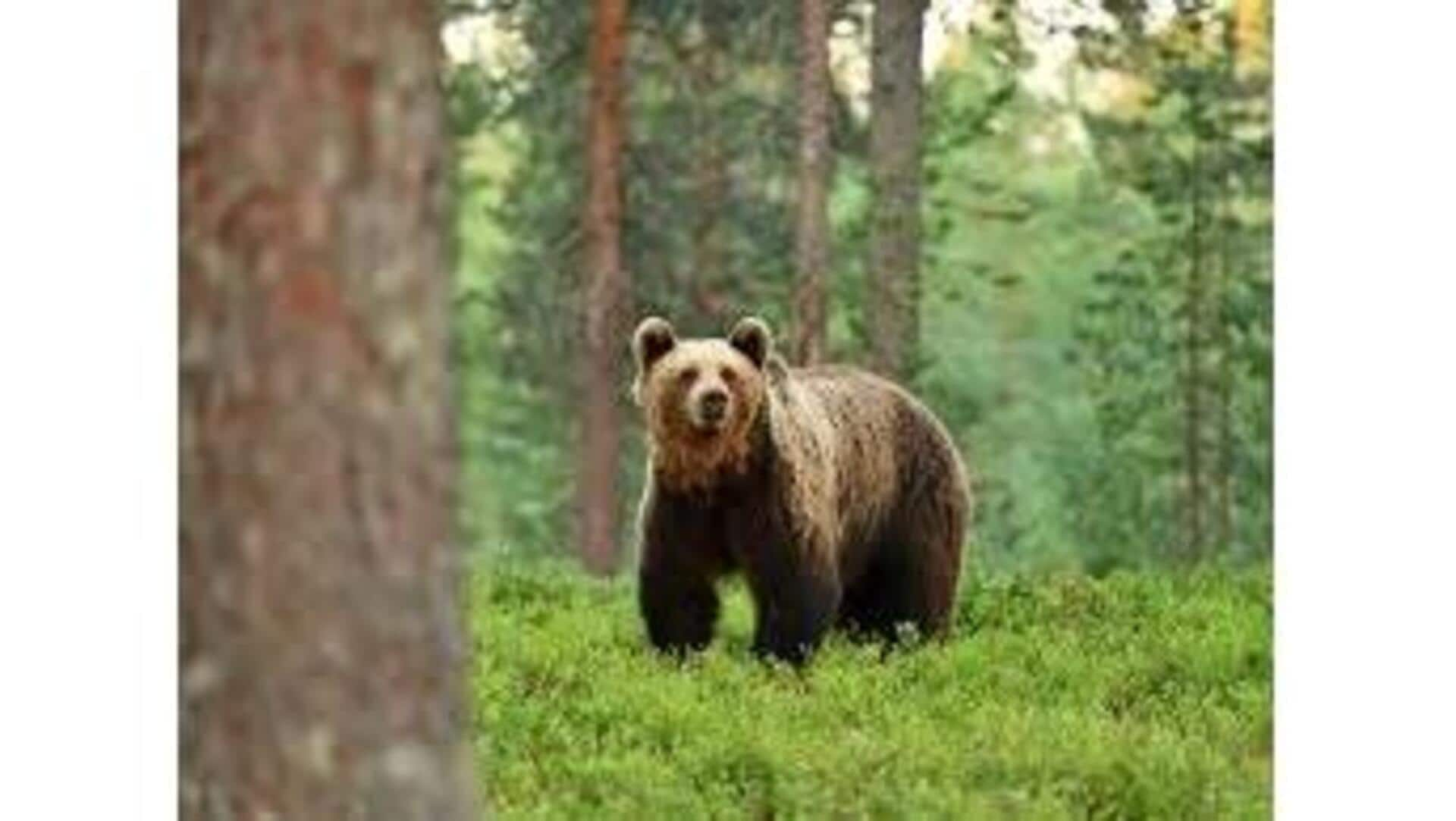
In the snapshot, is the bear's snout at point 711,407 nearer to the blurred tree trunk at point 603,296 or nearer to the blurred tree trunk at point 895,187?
the blurred tree trunk at point 603,296

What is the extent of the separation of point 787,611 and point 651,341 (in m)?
0.86

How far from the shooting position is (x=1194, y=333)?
30.5 ft

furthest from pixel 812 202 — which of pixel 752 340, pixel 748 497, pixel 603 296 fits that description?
pixel 748 497

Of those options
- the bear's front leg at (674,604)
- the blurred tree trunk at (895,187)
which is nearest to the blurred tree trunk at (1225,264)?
the blurred tree trunk at (895,187)

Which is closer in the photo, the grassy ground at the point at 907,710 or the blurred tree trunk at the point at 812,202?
the grassy ground at the point at 907,710

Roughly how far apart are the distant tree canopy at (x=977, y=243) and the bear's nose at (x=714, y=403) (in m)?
0.89

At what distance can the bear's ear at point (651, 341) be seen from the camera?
893cm

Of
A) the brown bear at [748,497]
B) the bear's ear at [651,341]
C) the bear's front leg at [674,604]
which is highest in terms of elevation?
the bear's ear at [651,341]

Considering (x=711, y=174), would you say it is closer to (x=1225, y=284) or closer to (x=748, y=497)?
(x=748, y=497)

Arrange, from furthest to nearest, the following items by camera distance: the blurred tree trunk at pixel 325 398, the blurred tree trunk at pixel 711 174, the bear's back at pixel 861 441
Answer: the blurred tree trunk at pixel 711 174 < the bear's back at pixel 861 441 < the blurred tree trunk at pixel 325 398
